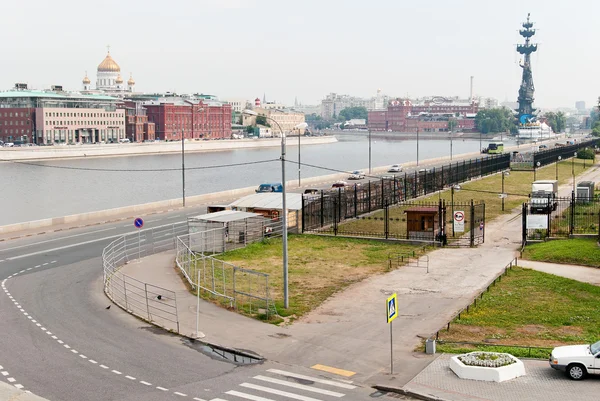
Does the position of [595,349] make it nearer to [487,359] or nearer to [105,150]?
[487,359]

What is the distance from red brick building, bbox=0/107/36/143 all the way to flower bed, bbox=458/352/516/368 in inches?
6074

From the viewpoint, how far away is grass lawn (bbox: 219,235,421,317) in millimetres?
25953

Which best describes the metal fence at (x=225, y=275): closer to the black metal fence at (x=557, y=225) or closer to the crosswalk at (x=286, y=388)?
the crosswalk at (x=286, y=388)

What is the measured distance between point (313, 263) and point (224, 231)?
4938 mm

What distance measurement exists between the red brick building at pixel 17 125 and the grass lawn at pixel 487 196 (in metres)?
109

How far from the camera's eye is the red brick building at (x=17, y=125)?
522ft

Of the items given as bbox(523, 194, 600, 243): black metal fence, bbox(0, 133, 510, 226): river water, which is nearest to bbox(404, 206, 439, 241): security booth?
bbox(523, 194, 600, 243): black metal fence

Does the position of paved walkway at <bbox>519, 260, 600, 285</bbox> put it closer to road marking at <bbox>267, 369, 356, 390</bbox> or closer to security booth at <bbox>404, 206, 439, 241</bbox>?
security booth at <bbox>404, 206, 439, 241</bbox>

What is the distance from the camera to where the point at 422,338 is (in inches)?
800

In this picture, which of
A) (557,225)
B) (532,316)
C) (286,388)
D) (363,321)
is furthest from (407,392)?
(557,225)

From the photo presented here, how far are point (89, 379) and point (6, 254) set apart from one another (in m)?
19.7

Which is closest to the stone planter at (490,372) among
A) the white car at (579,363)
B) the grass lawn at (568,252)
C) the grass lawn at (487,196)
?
the white car at (579,363)

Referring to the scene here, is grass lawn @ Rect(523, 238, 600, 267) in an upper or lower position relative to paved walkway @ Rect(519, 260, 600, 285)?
upper

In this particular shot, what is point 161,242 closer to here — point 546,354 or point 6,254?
point 6,254
